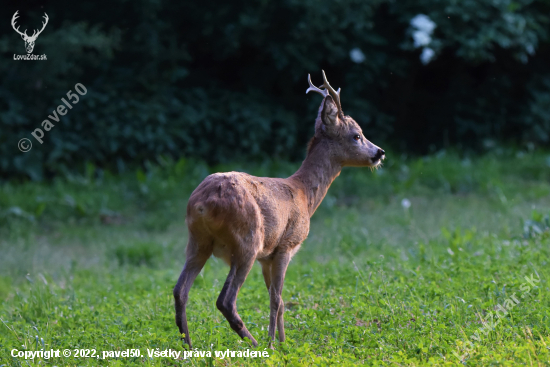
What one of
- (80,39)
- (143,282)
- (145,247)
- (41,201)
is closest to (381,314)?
(143,282)

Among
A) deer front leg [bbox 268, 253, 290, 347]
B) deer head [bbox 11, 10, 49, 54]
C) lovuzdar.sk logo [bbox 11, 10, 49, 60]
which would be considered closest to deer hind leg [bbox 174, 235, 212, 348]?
deer front leg [bbox 268, 253, 290, 347]

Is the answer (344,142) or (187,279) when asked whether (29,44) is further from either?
(187,279)

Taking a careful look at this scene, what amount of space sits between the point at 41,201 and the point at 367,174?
6615 mm

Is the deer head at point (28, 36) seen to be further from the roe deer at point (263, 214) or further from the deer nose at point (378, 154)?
the deer nose at point (378, 154)

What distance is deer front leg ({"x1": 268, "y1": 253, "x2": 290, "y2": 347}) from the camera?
184 inches

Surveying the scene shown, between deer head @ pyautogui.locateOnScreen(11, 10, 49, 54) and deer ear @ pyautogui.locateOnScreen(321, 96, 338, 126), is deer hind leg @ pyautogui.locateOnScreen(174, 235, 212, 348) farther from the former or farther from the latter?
deer head @ pyautogui.locateOnScreen(11, 10, 49, 54)

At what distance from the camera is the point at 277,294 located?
15.6 ft

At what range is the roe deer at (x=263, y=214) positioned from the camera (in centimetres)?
423

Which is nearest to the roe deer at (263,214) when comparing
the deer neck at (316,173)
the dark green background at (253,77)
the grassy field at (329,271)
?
the deer neck at (316,173)

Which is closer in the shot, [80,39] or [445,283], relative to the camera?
[445,283]

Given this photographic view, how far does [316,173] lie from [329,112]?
1.81 ft

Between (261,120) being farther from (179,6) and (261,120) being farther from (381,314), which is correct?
(381,314)

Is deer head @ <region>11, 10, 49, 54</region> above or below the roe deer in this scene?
above

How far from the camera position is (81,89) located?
12648mm
